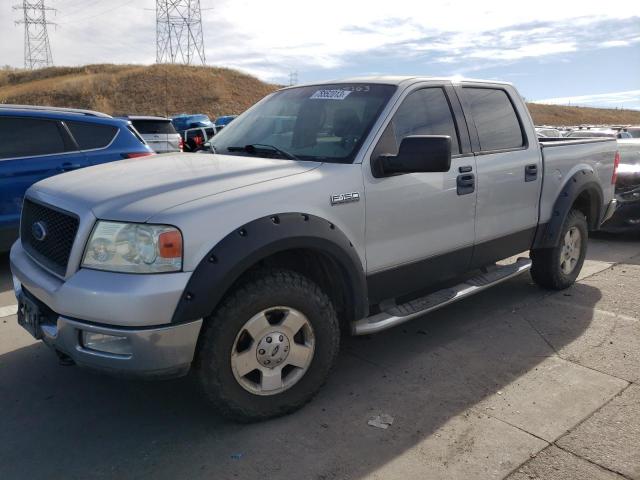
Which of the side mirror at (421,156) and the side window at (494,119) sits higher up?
the side window at (494,119)

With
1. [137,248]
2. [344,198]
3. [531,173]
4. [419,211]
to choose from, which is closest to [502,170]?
[531,173]

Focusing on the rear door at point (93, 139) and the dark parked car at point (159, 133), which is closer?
the rear door at point (93, 139)

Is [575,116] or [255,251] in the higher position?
[575,116]

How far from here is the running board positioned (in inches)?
132

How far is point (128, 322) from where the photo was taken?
246 cm

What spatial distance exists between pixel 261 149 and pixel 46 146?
3.55 m

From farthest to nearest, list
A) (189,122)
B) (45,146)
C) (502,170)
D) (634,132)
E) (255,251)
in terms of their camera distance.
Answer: (189,122), (634,132), (45,146), (502,170), (255,251)

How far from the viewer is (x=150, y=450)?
110 inches

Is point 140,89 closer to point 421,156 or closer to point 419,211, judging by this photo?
point 419,211

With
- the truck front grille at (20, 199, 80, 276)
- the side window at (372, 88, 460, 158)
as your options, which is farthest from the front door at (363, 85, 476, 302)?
the truck front grille at (20, 199, 80, 276)

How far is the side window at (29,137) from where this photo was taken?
5.83 m

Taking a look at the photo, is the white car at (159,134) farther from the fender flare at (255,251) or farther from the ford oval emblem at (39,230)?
the fender flare at (255,251)

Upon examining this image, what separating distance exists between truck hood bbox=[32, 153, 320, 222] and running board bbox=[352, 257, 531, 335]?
102cm

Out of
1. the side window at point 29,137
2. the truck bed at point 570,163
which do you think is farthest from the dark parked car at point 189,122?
the truck bed at point 570,163
